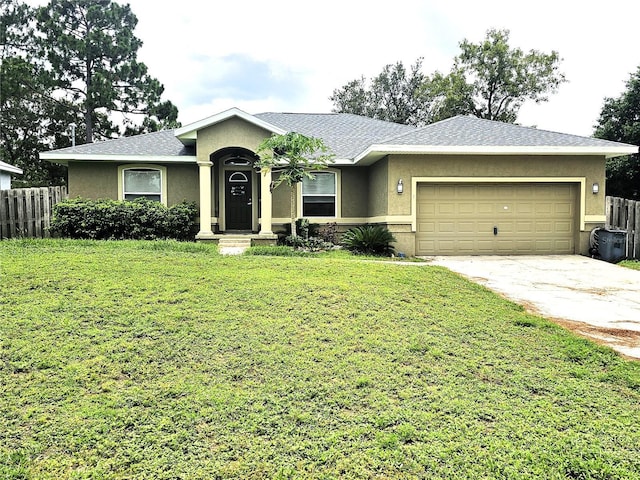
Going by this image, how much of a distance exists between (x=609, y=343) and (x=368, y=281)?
3.06 m

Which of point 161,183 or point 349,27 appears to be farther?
point 349,27

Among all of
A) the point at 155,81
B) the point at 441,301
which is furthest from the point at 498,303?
the point at 155,81

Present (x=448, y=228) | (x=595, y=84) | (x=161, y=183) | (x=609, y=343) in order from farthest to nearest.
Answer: (x=595, y=84) < (x=161, y=183) < (x=448, y=228) < (x=609, y=343)

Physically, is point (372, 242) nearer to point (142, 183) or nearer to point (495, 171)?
point (495, 171)

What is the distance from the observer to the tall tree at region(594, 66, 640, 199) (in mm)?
19359

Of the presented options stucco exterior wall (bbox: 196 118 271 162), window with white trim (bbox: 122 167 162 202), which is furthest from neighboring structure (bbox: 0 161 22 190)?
stucco exterior wall (bbox: 196 118 271 162)

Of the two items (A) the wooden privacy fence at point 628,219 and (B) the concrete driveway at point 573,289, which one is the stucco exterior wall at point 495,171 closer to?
(A) the wooden privacy fence at point 628,219

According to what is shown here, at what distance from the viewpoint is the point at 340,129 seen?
679 inches

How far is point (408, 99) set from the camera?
35.9 meters

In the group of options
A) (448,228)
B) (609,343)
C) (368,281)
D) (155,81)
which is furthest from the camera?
(155,81)

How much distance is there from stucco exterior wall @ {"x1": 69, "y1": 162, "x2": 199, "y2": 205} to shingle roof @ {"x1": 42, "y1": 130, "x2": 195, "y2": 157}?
447mm

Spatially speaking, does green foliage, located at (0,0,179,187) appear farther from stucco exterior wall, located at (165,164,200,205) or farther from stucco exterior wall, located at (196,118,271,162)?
stucco exterior wall, located at (196,118,271,162)

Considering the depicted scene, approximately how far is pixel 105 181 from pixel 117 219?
2147mm

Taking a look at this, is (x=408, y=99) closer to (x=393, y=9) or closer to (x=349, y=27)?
(x=349, y=27)
